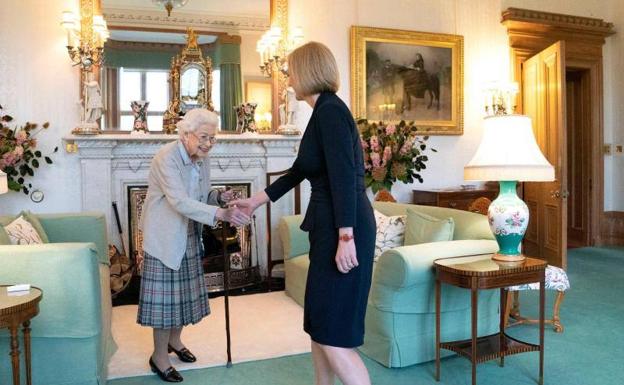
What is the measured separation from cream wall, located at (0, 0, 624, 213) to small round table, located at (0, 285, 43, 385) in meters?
2.80

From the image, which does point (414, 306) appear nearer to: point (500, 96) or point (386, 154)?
point (386, 154)

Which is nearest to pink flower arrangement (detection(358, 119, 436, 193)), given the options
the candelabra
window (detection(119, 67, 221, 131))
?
window (detection(119, 67, 221, 131))

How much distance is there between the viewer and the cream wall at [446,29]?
5699mm

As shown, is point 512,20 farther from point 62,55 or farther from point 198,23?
point 62,55

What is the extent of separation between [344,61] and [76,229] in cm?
321

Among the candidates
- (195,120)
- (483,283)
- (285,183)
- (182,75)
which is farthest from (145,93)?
(483,283)

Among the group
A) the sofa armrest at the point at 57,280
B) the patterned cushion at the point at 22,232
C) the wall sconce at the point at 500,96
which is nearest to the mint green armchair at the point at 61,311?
the sofa armrest at the point at 57,280

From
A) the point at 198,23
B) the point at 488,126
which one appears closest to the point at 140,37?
the point at 198,23

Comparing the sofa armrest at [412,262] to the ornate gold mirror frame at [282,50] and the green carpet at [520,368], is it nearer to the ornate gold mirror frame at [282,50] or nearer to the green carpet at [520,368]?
the green carpet at [520,368]

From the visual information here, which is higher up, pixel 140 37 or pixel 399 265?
pixel 140 37

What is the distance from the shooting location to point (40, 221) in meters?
3.86

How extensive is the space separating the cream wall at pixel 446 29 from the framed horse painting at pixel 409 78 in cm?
11

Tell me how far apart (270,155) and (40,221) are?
222 cm

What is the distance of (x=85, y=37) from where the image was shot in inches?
190
